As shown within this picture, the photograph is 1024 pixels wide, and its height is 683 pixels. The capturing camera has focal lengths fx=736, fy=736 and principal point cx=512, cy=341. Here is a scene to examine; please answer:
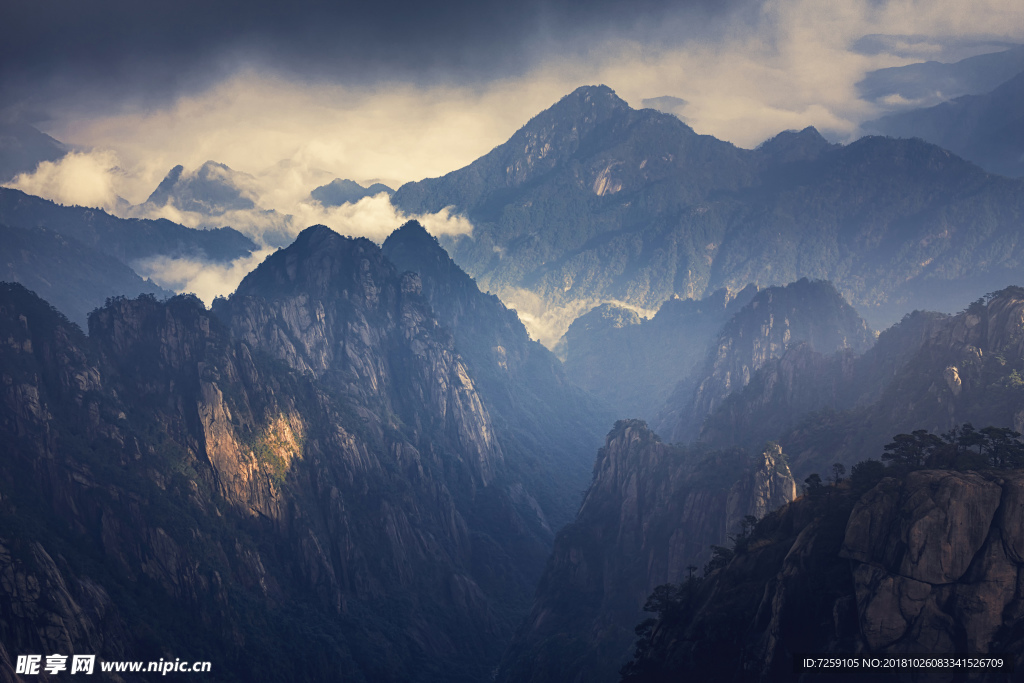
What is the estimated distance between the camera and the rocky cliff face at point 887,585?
79.7 metres

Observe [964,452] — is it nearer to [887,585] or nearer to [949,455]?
[949,455]

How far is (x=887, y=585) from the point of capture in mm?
84250

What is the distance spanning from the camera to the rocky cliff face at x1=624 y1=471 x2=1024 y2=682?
79688 mm

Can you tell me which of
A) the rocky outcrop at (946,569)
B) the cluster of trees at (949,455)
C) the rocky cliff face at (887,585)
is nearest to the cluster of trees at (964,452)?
the cluster of trees at (949,455)

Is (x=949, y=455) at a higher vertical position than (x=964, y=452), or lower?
higher

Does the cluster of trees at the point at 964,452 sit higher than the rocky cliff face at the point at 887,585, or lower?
higher

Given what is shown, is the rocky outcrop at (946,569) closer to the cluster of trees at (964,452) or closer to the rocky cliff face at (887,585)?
the rocky cliff face at (887,585)

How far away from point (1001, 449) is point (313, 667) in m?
172

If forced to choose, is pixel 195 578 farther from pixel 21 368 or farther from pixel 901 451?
pixel 901 451

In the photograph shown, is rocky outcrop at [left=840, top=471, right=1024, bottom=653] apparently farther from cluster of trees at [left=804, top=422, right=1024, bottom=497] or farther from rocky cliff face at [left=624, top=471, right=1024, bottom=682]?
cluster of trees at [left=804, top=422, right=1024, bottom=497]

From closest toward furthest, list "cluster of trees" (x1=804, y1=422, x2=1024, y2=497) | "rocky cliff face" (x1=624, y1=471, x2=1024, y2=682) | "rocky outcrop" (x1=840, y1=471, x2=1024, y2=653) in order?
1. "rocky outcrop" (x1=840, y1=471, x2=1024, y2=653)
2. "rocky cliff face" (x1=624, y1=471, x2=1024, y2=682)
3. "cluster of trees" (x1=804, y1=422, x2=1024, y2=497)

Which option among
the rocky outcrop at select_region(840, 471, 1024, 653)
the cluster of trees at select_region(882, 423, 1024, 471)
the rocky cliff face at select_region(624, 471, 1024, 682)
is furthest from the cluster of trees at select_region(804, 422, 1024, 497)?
the rocky outcrop at select_region(840, 471, 1024, 653)

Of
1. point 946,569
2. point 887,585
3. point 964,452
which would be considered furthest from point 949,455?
point 887,585

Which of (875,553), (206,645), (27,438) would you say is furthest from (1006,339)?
(27,438)
